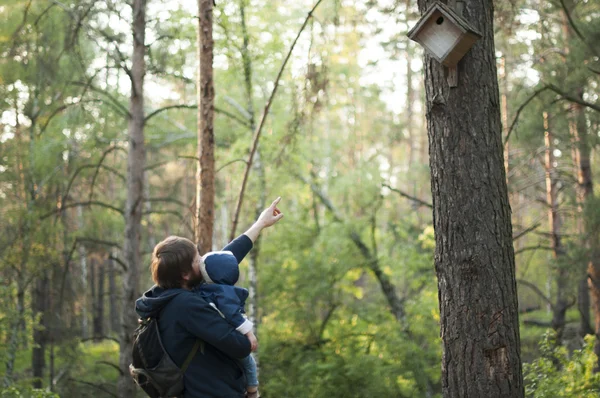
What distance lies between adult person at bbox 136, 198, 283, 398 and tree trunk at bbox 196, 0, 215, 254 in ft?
10.9

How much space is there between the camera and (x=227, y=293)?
3002mm

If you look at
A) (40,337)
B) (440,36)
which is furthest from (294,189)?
(440,36)

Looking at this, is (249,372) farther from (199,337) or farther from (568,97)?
(568,97)

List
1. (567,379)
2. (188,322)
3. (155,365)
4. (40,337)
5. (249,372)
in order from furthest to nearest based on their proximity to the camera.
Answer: (40,337) → (567,379) → (249,372) → (155,365) → (188,322)

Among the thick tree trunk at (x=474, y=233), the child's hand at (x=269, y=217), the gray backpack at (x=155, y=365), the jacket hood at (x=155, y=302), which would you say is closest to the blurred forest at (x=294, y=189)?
the thick tree trunk at (x=474, y=233)

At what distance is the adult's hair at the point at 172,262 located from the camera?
2.97 metres

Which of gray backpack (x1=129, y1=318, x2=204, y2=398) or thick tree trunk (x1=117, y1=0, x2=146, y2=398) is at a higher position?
thick tree trunk (x1=117, y1=0, x2=146, y2=398)

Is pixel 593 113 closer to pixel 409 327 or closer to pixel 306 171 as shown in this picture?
pixel 409 327

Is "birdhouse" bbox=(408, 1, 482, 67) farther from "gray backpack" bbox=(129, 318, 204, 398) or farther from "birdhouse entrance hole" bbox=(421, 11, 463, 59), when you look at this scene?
"gray backpack" bbox=(129, 318, 204, 398)

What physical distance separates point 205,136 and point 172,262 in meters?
3.61

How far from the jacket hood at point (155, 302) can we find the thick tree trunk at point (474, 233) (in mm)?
1570

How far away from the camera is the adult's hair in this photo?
2971 millimetres

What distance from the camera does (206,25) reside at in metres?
6.44

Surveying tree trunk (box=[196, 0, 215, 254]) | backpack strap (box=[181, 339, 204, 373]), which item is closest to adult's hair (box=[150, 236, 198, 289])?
backpack strap (box=[181, 339, 204, 373])
